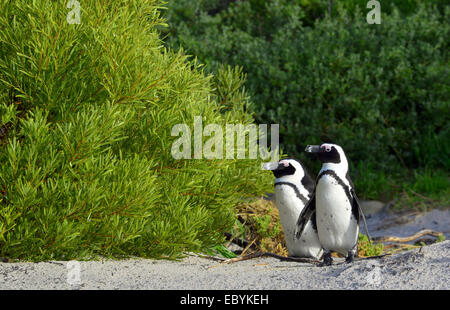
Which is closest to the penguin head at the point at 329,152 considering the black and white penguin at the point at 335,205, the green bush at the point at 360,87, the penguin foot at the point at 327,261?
the black and white penguin at the point at 335,205

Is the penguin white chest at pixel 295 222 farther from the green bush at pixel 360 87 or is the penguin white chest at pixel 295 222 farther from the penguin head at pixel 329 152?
the green bush at pixel 360 87

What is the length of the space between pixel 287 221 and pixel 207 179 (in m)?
0.66

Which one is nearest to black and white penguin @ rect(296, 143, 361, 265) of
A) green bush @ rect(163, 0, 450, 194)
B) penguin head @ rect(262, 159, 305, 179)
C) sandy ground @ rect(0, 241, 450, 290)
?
sandy ground @ rect(0, 241, 450, 290)

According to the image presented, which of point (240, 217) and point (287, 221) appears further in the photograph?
point (240, 217)

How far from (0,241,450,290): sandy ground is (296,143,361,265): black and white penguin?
164mm

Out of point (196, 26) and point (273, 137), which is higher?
point (196, 26)

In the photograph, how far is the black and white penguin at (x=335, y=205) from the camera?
12.5 feet

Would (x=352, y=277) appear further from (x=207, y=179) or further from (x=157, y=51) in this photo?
(x=157, y=51)

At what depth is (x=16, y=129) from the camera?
382cm

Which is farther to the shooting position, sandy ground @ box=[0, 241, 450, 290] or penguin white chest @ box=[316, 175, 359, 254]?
penguin white chest @ box=[316, 175, 359, 254]

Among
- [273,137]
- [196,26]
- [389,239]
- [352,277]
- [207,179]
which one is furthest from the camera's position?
[196,26]

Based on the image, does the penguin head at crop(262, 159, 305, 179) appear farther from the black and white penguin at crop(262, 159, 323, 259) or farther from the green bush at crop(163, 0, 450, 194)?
the green bush at crop(163, 0, 450, 194)

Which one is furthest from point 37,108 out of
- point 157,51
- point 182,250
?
A: point 182,250

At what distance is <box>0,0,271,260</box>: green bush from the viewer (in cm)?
346
